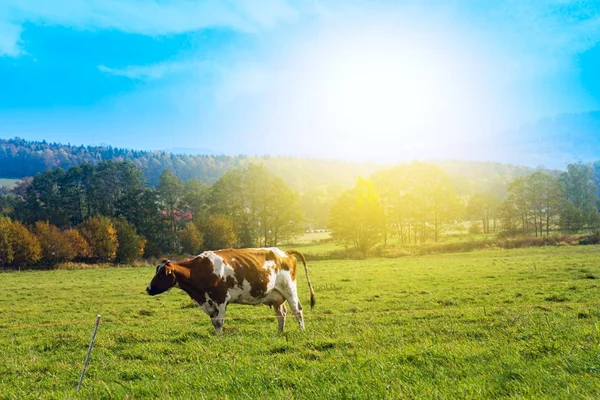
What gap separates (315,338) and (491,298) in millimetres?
11356

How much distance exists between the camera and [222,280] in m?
11.7

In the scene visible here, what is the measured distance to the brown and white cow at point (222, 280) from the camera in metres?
11.7

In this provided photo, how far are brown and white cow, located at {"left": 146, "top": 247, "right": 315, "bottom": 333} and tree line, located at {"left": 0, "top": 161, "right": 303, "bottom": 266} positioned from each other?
53394 millimetres

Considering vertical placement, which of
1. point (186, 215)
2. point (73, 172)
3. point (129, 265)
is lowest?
point (129, 265)

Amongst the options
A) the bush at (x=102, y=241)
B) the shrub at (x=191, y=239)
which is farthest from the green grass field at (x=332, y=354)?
the shrub at (x=191, y=239)

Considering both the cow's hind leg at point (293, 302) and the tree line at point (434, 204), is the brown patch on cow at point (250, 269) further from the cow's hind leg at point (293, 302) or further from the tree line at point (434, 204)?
the tree line at point (434, 204)

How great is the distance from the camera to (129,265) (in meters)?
57.9

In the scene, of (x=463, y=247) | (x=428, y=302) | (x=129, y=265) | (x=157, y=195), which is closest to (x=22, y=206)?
(x=157, y=195)

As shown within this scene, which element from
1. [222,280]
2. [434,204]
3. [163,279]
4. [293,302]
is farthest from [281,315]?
[434,204]

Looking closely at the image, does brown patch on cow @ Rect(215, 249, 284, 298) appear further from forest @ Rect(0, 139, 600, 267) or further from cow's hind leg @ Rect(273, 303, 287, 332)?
forest @ Rect(0, 139, 600, 267)

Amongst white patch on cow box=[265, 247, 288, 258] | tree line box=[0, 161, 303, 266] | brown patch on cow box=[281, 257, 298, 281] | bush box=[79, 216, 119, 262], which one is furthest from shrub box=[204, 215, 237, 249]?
brown patch on cow box=[281, 257, 298, 281]

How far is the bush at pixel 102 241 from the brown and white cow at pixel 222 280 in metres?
53.2

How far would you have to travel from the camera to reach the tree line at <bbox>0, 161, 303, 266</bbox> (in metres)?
60.1

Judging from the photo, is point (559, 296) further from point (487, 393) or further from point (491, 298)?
point (487, 393)
